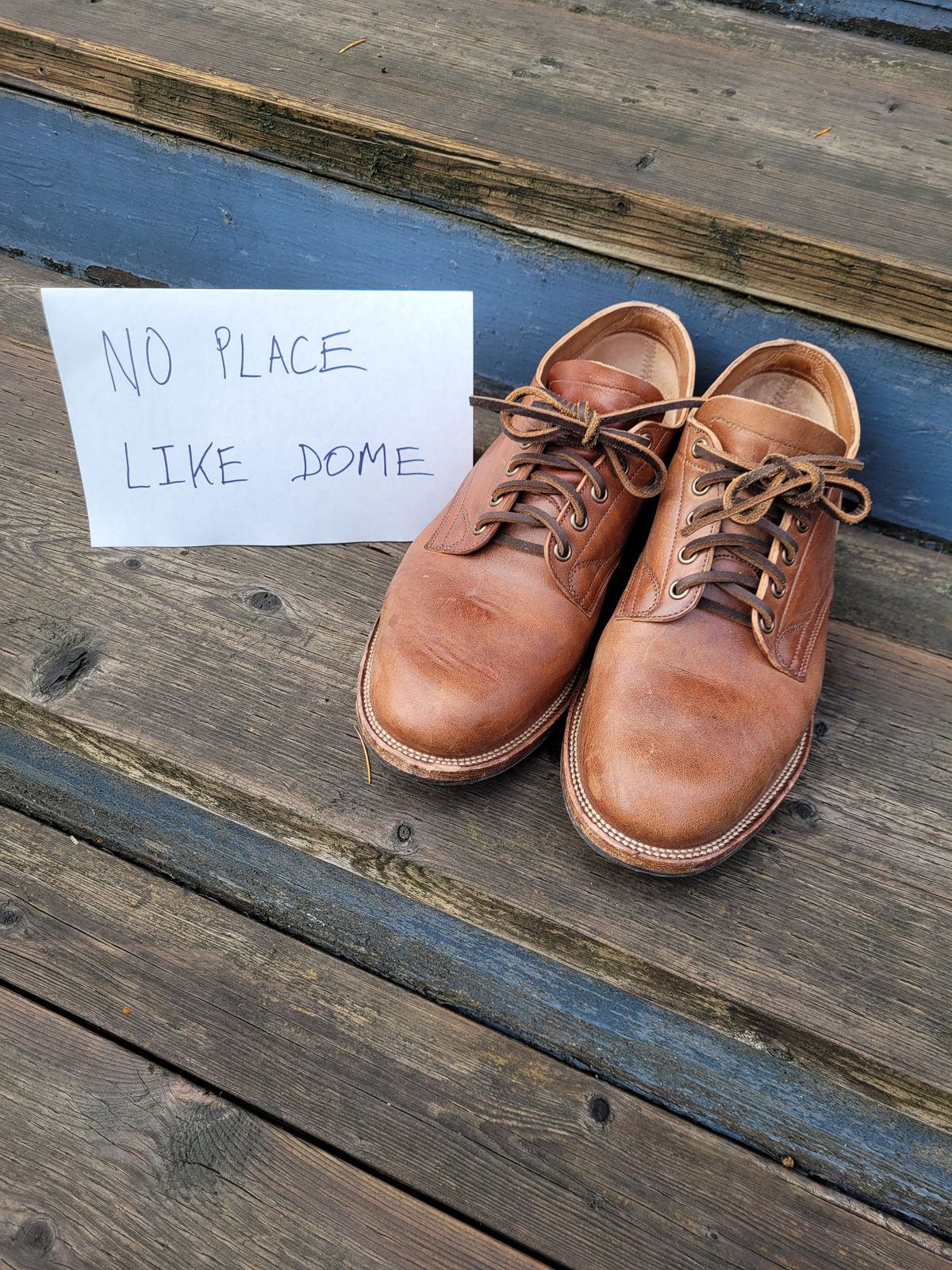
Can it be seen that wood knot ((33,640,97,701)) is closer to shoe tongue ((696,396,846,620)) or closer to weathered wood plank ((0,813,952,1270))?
weathered wood plank ((0,813,952,1270))

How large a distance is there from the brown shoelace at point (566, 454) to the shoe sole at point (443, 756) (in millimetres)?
192

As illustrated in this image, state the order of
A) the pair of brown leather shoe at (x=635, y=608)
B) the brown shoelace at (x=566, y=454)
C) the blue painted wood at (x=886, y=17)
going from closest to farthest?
the pair of brown leather shoe at (x=635, y=608) → the brown shoelace at (x=566, y=454) → the blue painted wood at (x=886, y=17)

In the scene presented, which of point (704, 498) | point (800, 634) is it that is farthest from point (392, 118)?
point (800, 634)

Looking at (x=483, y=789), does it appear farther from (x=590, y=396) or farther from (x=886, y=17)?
(x=886, y=17)

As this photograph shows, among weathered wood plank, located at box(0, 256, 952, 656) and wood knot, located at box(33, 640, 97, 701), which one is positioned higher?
weathered wood plank, located at box(0, 256, 952, 656)

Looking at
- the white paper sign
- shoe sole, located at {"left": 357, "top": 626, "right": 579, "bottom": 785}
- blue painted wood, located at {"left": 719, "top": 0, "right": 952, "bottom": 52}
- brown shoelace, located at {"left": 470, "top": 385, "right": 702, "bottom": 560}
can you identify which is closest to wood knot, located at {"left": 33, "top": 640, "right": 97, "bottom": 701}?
the white paper sign

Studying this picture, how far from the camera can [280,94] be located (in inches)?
45.7

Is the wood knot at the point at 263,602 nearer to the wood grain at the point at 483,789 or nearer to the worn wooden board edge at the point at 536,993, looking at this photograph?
the wood grain at the point at 483,789

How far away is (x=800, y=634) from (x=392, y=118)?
0.85 metres

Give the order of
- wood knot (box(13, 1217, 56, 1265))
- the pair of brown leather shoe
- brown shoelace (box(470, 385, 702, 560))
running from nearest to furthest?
wood knot (box(13, 1217, 56, 1265)), the pair of brown leather shoe, brown shoelace (box(470, 385, 702, 560))

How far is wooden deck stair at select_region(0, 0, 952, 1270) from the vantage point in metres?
0.80

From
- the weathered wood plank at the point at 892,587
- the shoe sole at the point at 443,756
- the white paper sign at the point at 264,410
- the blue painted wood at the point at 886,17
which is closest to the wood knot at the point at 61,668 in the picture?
the white paper sign at the point at 264,410

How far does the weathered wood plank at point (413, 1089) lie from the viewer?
776 mm

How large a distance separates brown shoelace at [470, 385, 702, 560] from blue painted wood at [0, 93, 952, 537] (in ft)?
0.81
